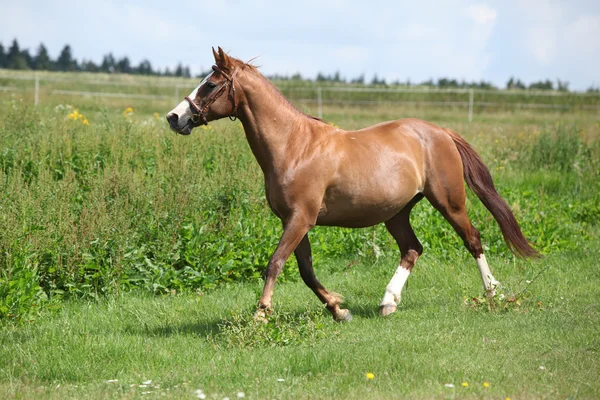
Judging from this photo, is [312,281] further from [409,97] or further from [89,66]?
[89,66]

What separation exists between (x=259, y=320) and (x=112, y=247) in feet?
7.87

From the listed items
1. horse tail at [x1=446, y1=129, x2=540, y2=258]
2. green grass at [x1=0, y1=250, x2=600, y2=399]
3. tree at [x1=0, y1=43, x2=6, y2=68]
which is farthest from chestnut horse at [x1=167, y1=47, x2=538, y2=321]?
tree at [x1=0, y1=43, x2=6, y2=68]

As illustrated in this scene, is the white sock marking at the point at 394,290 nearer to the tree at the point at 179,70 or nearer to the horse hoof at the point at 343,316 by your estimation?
the horse hoof at the point at 343,316

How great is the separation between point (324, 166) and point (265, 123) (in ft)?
2.05

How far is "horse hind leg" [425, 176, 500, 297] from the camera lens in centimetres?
694

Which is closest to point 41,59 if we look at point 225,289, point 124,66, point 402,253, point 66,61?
point 66,61

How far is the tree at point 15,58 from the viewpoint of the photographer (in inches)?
2213

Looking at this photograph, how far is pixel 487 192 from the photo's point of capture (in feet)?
24.2

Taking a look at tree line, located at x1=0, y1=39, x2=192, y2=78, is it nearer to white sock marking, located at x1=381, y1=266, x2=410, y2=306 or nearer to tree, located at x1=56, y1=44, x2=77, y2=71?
tree, located at x1=56, y1=44, x2=77, y2=71

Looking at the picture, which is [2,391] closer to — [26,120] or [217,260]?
[217,260]

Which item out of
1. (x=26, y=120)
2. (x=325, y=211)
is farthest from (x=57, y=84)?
(x=325, y=211)

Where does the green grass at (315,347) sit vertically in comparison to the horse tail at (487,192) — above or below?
below

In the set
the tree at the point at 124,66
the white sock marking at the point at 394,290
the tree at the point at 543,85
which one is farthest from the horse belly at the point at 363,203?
the tree at the point at 124,66

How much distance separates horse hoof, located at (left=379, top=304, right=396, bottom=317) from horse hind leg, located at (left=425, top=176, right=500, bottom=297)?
0.95 m
